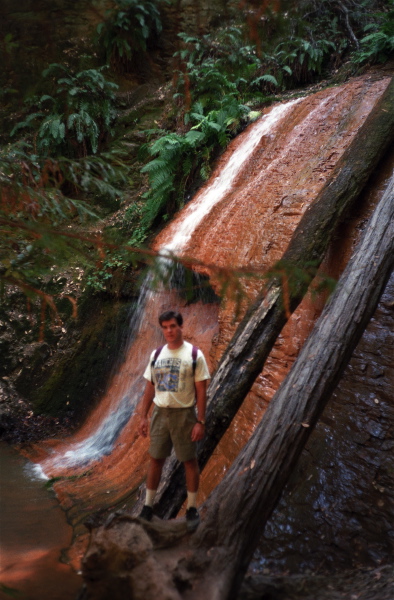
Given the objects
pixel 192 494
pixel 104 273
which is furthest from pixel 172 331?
pixel 104 273

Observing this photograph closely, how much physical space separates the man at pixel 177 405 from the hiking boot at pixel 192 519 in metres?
0.07

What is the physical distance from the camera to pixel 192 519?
279 centimetres

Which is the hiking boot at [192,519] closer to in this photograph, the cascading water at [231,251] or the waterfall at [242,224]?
the cascading water at [231,251]

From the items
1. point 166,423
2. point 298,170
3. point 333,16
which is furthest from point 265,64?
point 166,423

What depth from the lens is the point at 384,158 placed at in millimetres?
6078

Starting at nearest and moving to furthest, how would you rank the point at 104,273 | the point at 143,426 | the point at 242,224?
the point at 143,426, the point at 242,224, the point at 104,273

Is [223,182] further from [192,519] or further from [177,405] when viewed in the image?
[192,519]

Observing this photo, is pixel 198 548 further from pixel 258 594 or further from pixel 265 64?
pixel 265 64

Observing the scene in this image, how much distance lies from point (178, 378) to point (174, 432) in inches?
15.7

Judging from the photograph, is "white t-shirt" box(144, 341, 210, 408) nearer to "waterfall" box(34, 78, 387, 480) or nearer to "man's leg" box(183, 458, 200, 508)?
"man's leg" box(183, 458, 200, 508)

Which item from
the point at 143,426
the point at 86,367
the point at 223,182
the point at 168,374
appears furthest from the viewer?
the point at 223,182

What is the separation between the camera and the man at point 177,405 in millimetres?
2959

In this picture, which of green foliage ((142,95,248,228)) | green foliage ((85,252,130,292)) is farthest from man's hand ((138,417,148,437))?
green foliage ((142,95,248,228))

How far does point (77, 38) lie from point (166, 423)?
2612 mm
